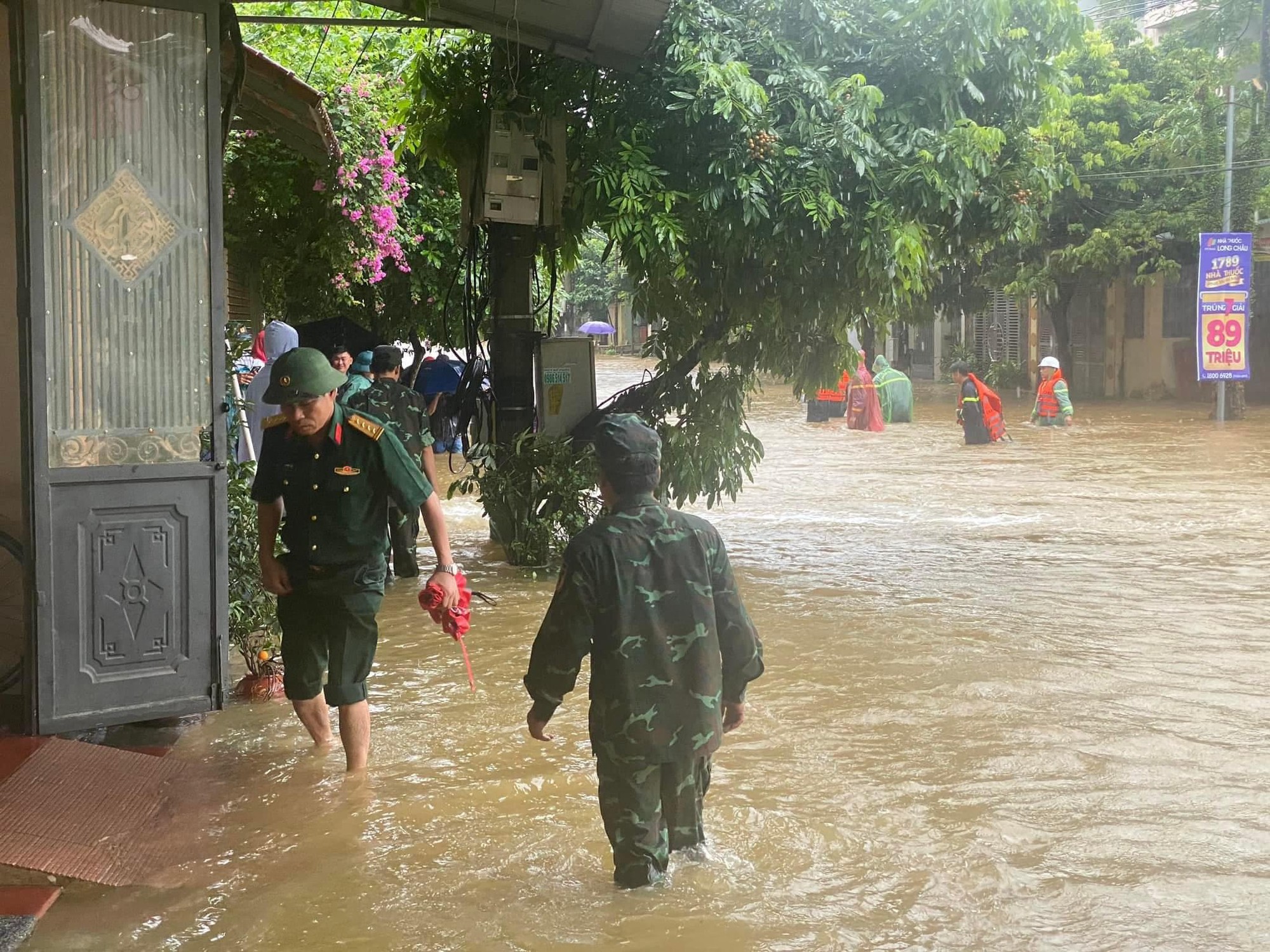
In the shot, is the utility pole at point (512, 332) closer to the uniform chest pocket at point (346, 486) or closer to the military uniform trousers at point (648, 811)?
the uniform chest pocket at point (346, 486)

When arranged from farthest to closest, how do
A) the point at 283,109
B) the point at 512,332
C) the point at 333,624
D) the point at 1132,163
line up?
the point at 1132,163 < the point at 512,332 < the point at 283,109 < the point at 333,624

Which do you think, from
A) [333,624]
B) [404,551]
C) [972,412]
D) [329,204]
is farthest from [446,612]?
[972,412]

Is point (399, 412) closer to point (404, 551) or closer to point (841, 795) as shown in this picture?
point (404, 551)

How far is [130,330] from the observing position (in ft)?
17.8

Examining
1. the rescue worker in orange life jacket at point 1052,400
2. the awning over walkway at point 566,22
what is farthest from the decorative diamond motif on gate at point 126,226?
the rescue worker in orange life jacket at point 1052,400

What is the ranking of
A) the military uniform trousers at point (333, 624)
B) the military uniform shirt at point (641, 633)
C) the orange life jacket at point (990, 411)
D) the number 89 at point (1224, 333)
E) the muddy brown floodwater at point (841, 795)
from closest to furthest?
the military uniform shirt at point (641, 633) < the muddy brown floodwater at point (841, 795) < the military uniform trousers at point (333, 624) < the orange life jacket at point (990, 411) < the number 89 at point (1224, 333)

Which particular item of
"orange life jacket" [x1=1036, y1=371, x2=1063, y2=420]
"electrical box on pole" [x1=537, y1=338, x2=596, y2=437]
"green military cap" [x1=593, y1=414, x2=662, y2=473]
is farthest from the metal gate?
"orange life jacket" [x1=1036, y1=371, x2=1063, y2=420]

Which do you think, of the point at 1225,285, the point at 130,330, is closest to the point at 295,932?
the point at 130,330

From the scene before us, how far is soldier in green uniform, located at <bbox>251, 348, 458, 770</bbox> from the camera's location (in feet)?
16.4

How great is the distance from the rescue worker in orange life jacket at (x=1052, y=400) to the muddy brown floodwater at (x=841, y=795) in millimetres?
14103

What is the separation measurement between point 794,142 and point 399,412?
3099 millimetres

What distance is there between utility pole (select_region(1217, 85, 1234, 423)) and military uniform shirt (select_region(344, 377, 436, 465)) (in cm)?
1961

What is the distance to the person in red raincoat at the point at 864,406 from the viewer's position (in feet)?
78.8

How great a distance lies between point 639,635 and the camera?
157 inches
